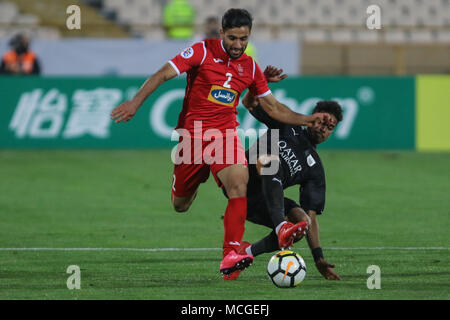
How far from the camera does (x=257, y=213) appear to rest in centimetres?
820

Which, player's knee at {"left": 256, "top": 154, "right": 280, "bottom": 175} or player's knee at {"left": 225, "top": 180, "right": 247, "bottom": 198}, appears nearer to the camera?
player's knee at {"left": 225, "top": 180, "right": 247, "bottom": 198}

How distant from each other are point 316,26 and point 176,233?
1270 cm

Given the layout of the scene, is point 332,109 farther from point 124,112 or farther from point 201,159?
point 124,112

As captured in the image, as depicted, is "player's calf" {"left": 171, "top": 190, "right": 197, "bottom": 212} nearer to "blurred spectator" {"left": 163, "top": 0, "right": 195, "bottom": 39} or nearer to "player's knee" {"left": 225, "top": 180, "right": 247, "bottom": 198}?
"player's knee" {"left": 225, "top": 180, "right": 247, "bottom": 198}

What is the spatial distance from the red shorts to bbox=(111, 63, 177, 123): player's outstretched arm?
0.72 metres

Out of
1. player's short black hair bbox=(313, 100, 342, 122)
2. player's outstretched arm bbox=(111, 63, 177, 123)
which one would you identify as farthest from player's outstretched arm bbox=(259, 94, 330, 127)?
player's outstretched arm bbox=(111, 63, 177, 123)

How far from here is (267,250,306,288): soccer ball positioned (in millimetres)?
6945

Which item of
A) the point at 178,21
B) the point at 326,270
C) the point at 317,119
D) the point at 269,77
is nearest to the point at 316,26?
the point at 178,21

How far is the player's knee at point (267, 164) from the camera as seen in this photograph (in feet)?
25.7

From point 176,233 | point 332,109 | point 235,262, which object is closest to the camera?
point 235,262

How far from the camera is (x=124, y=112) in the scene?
705 centimetres

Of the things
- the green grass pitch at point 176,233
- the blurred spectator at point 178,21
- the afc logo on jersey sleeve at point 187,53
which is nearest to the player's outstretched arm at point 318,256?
the green grass pitch at point 176,233

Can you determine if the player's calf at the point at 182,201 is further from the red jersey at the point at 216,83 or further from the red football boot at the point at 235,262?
the red football boot at the point at 235,262

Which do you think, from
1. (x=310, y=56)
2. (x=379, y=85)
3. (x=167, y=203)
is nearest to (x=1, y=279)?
(x=167, y=203)
